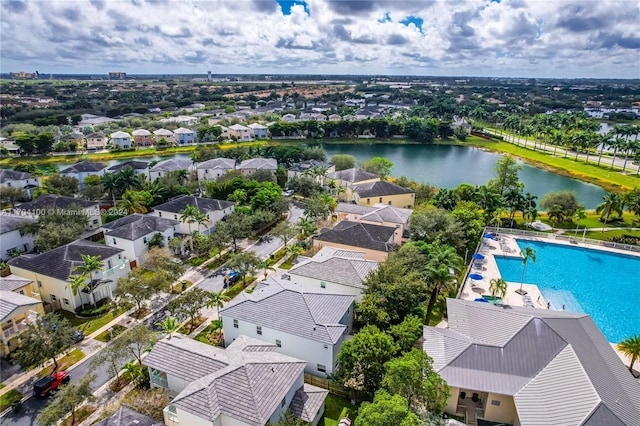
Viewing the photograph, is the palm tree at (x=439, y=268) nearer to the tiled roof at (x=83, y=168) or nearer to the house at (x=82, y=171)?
the house at (x=82, y=171)

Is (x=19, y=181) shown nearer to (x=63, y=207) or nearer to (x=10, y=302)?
(x=63, y=207)

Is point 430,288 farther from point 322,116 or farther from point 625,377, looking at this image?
point 322,116

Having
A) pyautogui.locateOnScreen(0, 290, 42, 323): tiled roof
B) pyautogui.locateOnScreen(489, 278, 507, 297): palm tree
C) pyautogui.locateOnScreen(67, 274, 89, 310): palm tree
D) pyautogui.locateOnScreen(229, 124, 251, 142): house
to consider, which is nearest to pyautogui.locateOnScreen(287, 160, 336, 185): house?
pyautogui.locateOnScreen(489, 278, 507, 297): palm tree

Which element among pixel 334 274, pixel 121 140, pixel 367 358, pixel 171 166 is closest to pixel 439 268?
pixel 334 274

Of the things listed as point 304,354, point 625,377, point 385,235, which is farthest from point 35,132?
point 625,377

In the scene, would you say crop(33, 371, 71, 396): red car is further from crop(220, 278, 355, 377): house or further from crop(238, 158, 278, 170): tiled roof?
crop(238, 158, 278, 170): tiled roof

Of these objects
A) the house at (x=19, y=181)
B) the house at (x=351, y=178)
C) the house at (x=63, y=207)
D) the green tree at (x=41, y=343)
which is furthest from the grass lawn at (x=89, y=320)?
the house at (x=351, y=178)
